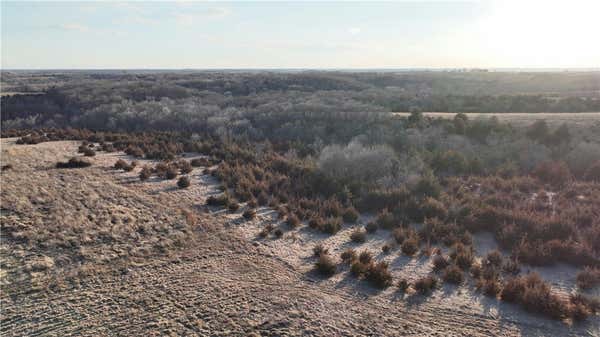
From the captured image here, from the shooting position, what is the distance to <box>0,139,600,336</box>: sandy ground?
6809 mm

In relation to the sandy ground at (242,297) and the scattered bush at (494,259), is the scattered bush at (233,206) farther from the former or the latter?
the scattered bush at (494,259)

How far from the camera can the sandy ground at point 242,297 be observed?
22.3ft

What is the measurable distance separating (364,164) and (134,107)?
26.8 m

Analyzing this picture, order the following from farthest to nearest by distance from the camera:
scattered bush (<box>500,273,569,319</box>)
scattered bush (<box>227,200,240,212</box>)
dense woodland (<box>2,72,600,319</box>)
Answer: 1. scattered bush (<box>227,200,240,212</box>)
2. dense woodland (<box>2,72,600,319</box>)
3. scattered bush (<box>500,273,569,319</box>)

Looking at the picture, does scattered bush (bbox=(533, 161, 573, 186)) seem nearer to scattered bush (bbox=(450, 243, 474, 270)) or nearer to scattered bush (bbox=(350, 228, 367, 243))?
scattered bush (bbox=(450, 243, 474, 270))

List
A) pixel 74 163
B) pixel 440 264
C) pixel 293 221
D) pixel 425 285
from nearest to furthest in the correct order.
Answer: pixel 425 285 → pixel 440 264 → pixel 293 221 → pixel 74 163

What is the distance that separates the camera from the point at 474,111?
34719 mm

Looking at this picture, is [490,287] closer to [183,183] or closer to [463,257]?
[463,257]

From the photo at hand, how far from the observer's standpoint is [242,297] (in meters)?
7.71

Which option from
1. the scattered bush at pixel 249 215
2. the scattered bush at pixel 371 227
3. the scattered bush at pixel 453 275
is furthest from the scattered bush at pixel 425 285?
the scattered bush at pixel 249 215

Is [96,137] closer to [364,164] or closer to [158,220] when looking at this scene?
[158,220]

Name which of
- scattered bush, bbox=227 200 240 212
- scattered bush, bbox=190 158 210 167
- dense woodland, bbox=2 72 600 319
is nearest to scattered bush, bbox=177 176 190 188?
dense woodland, bbox=2 72 600 319

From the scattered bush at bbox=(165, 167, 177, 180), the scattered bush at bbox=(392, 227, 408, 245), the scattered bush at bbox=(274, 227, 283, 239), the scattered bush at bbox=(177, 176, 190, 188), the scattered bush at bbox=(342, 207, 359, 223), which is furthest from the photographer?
the scattered bush at bbox=(165, 167, 177, 180)

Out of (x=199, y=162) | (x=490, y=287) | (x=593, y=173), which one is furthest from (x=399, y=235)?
(x=593, y=173)
